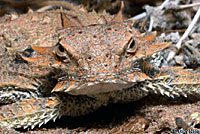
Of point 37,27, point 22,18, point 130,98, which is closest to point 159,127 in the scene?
point 130,98

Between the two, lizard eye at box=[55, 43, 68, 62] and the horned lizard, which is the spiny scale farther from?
lizard eye at box=[55, 43, 68, 62]

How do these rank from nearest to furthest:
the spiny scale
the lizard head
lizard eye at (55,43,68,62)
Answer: the lizard head
lizard eye at (55,43,68,62)
the spiny scale

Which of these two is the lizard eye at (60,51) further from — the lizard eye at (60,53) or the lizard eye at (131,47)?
the lizard eye at (131,47)

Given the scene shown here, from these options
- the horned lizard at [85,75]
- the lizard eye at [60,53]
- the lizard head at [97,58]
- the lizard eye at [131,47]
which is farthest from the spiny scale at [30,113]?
the lizard eye at [131,47]

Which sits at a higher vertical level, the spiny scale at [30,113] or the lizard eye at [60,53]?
the lizard eye at [60,53]

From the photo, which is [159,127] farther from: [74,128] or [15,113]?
[15,113]

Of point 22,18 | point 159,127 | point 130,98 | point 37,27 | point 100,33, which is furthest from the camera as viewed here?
point 22,18

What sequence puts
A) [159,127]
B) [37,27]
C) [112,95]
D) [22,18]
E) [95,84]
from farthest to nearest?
[22,18] → [37,27] → [112,95] → [159,127] → [95,84]

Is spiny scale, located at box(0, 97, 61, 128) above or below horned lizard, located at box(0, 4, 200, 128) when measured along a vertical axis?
below

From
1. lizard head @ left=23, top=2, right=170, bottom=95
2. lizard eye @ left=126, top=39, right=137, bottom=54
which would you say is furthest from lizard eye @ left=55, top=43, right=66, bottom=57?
lizard eye @ left=126, top=39, right=137, bottom=54
